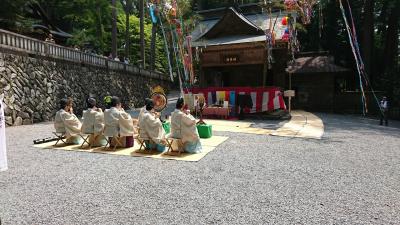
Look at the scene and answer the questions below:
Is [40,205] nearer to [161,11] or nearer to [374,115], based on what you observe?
[161,11]

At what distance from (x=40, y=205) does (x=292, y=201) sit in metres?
3.88

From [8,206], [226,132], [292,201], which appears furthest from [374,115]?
[8,206]

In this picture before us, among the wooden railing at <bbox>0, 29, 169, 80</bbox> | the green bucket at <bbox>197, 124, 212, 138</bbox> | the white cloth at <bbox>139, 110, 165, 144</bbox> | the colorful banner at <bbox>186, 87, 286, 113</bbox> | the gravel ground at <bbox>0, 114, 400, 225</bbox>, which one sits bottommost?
the gravel ground at <bbox>0, 114, 400, 225</bbox>

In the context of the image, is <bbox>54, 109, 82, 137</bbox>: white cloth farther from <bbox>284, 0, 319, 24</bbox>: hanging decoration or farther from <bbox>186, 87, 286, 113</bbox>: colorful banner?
<bbox>284, 0, 319, 24</bbox>: hanging decoration

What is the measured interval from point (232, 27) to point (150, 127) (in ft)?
48.5

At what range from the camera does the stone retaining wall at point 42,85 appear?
40.9 feet

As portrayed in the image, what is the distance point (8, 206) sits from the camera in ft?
15.6

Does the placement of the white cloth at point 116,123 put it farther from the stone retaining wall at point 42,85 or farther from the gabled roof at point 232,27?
the gabled roof at point 232,27

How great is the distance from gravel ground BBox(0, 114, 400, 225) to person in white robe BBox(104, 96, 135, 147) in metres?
0.92

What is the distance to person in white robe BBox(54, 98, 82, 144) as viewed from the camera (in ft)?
30.8

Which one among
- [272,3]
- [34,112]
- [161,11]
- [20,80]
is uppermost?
[272,3]

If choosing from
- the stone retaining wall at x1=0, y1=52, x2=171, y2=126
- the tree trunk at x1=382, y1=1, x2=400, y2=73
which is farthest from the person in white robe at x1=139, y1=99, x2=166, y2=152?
the tree trunk at x1=382, y1=1, x2=400, y2=73

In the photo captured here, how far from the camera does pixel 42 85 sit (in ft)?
47.2

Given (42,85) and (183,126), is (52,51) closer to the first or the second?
(42,85)
